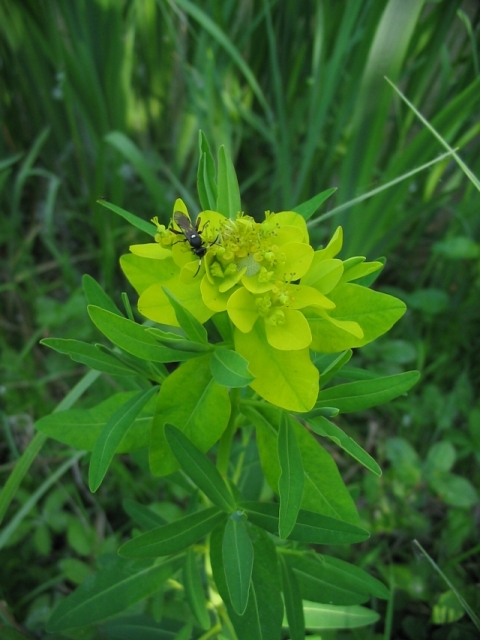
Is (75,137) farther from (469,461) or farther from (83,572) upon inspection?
(469,461)

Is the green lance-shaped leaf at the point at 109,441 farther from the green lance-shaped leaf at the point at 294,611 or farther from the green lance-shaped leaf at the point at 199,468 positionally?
the green lance-shaped leaf at the point at 294,611

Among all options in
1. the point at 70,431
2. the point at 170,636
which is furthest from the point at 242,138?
the point at 170,636

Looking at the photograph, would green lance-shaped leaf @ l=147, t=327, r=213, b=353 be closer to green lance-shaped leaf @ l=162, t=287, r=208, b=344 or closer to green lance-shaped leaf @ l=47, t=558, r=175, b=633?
green lance-shaped leaf @ l=162, t=287, r=208, b=344

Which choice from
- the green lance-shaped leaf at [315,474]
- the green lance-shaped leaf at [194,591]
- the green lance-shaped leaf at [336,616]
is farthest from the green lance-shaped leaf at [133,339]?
the green lance-shaped leaf at [336,616]

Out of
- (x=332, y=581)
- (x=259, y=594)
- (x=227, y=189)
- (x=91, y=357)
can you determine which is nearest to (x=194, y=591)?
(x=259, y=594)

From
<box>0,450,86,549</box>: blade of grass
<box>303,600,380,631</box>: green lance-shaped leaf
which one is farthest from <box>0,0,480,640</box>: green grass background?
<box>303,600,380,631</box>: green lance-shaped leaf

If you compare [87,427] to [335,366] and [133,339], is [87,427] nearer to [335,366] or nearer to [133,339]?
[133,339]
